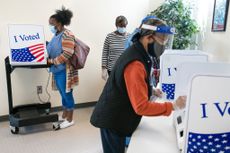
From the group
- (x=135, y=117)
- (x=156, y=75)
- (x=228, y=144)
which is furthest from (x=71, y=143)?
(x=228, y=144)

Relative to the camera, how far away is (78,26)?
3543 mm

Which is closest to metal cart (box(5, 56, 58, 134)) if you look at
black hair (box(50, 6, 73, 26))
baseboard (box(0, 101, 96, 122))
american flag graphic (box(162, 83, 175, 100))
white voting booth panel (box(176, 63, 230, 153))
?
baseboard (box(0, 101, 96, 122))

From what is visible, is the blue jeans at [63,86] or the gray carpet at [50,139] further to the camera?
the blue jeans at [63,86]

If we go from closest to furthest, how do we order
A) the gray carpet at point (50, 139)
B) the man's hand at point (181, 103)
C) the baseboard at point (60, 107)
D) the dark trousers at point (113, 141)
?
the man's hand at point (181, 103), the dark trousers at point (113, 141), the gray carpet at point (50, 139), the baseboard at point (60, 107)

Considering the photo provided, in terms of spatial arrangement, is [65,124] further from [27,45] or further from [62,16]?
[62,16]

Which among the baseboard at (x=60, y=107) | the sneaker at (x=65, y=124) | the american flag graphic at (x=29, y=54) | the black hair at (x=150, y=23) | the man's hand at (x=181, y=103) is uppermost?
the black hair at (x=150, y=23)

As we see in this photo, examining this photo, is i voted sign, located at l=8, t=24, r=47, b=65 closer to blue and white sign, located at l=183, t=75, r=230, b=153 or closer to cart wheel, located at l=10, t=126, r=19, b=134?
cart wheel, located at l=10, t=126, r=19, b=134

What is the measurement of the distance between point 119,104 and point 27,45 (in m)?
1.82

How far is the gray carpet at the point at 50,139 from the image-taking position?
2.61 m

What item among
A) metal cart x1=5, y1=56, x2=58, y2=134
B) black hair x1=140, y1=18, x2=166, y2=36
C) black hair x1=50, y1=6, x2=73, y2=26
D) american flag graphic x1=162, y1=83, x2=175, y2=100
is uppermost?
black hair x1=50, y1=6, x2=73, y2=26

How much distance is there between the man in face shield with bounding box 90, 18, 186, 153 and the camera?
1170mm

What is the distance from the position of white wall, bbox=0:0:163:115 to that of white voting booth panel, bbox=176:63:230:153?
2.80 metres

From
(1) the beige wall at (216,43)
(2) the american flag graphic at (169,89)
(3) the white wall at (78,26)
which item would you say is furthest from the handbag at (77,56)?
(1) the beige wall at (216,43)

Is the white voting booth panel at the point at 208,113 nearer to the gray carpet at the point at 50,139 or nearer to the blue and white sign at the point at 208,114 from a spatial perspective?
the blue and white sign at the point at 208,114
